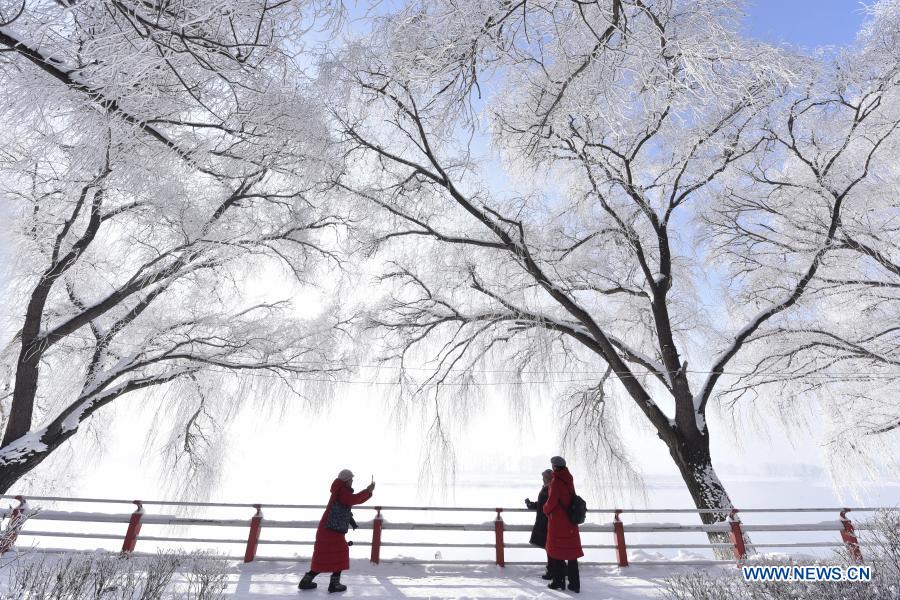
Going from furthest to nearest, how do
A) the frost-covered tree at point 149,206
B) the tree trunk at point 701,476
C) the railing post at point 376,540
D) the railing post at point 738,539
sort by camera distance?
the tree trunk at point 701,476
the railing post at point 738,539
the railing post at point 376,540
the frost-covered tree at point 149,206

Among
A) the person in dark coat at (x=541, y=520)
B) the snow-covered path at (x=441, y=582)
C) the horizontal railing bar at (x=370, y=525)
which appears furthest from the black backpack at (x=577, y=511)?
the horizontal railing bar at (x=370, y=525)

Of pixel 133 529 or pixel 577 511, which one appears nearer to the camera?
pixel 577 511

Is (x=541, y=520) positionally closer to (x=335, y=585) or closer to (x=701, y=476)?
(x=335, y=585)

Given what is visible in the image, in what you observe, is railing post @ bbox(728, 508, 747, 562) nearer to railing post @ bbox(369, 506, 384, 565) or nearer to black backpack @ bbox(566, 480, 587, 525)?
black backpack @ bbox(566, 480, 587, 525)

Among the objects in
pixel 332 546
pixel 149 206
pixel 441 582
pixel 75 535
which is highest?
pixel 149 206

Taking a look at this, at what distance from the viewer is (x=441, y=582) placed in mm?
5465

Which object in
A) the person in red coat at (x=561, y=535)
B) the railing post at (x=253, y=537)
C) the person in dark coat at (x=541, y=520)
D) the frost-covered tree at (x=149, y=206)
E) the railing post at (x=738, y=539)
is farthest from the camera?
the railing post at (x=738, y=539)

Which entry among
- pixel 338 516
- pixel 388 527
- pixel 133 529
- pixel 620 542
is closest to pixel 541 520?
pixel 620 542

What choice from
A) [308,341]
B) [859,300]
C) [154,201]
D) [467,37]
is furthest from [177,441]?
[859,300]

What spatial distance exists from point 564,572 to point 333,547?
2665mm

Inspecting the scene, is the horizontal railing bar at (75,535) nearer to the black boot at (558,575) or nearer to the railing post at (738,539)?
the black boot at (558,575)

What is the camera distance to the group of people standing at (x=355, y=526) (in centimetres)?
492

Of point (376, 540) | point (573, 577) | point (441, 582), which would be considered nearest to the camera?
point (573, 577)

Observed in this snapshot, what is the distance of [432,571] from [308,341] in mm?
5765
